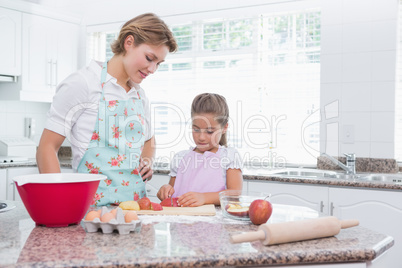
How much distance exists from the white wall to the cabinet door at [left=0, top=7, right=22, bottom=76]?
244 cm

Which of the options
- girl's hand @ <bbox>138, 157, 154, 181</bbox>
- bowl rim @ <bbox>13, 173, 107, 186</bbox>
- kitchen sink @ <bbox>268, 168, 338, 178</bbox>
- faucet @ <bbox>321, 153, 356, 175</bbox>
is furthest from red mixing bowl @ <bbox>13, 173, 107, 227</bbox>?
faucet @ <bbox>321, 153, 356, 175</bbox>

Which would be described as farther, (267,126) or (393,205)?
(267,126)

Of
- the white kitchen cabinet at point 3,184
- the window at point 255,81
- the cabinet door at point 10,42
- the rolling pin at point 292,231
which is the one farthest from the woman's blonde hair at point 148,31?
the cabinet door at point 10,42

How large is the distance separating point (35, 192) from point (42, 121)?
3.34 m

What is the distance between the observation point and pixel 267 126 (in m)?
3.41

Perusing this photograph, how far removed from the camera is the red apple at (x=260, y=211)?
3.97 ft

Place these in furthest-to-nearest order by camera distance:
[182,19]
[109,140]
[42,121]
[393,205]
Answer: [42,121] < [182,19] < [393,205] < [109,140]

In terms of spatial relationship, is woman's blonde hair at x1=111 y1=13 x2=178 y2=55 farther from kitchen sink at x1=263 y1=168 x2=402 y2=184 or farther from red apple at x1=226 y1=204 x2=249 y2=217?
kitchen sink at x1=263 y1=168 x2=402 y2=184

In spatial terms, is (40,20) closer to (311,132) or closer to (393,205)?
(311,132)

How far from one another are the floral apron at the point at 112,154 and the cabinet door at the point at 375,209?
1.42m

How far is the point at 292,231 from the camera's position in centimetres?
102

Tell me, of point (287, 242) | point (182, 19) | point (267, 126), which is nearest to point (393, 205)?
point (267, 126)

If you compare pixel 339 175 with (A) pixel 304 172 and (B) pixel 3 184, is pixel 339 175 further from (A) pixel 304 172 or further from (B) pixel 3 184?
(B) pixel 3 184

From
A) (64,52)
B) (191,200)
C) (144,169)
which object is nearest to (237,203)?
(191,200)
